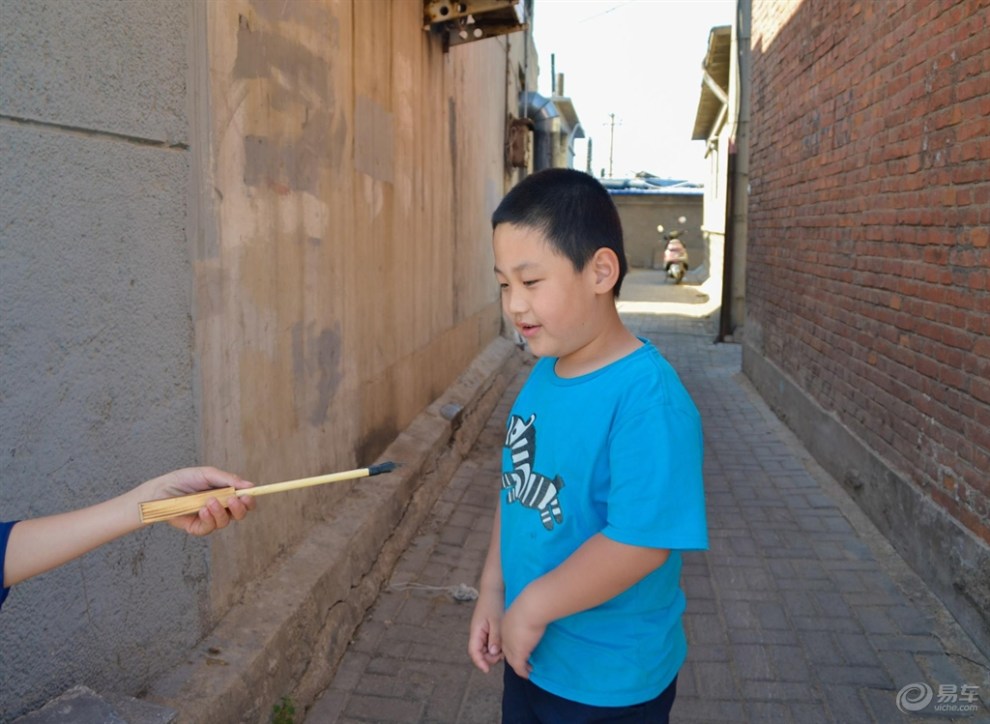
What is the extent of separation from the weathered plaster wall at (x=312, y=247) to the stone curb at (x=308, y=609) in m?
0.11

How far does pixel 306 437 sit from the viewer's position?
156 inches

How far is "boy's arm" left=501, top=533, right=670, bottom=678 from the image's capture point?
5.42 ft

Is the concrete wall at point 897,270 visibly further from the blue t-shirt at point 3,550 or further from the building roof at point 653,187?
the building roof at point 653,187

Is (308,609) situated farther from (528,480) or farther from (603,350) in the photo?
(603,350)

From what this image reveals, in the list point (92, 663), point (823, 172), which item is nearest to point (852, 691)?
point (92, 663)

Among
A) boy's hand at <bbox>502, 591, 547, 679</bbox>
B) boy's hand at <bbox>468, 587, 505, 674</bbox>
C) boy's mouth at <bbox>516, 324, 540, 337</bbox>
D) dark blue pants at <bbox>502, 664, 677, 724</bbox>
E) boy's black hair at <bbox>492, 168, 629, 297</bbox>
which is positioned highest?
boy's black hair at <bbox>492, 168, 629, 297</bbox>

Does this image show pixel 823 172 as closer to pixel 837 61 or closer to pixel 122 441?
pixel 837 61

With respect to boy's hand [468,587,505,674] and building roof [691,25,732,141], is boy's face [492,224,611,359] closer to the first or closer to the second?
boy's hand [468,587,505,674]

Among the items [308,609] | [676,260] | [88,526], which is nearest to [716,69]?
[676,260]

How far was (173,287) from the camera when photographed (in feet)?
8.82

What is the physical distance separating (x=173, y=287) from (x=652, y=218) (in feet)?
102

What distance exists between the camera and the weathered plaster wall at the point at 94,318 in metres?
2.09

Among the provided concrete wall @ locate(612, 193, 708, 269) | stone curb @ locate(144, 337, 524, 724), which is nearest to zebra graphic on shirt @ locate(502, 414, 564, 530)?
stone curb @ locate(144, 337, 524, 724)

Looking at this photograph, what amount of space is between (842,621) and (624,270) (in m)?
2.71
